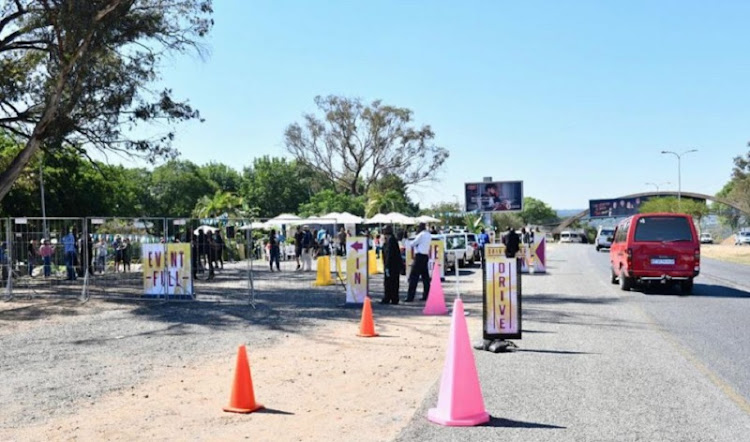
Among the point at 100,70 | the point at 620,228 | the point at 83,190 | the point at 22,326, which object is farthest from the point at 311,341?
the point at 83,190

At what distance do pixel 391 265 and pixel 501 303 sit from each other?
271 inches

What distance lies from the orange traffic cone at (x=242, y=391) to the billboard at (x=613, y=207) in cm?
11928

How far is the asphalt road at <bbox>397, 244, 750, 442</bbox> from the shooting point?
245 inches

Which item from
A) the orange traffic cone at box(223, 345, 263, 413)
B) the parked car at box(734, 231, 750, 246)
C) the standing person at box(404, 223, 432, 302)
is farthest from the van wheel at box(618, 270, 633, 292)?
the parked car at box(734, 231, 750, 246)

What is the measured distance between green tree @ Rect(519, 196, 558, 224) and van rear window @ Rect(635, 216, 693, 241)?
12646 cm

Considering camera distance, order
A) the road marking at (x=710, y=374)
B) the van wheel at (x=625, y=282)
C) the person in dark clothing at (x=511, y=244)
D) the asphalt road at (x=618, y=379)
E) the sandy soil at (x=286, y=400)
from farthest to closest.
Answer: the person in dark clothing at (x=511, y=244), the van wheel at (x=625, y=282), the road marking at (x=710, y=374), the sandy soil at (x=286, y=400), the asphalt road at (x=618, y=379)

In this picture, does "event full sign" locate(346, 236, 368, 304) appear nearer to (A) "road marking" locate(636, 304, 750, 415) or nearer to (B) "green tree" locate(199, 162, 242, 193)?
(A) "road marking" locate(636, 304, 750, 415)

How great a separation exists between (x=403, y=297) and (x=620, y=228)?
6.78 metres

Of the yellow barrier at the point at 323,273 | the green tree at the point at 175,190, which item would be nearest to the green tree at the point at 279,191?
the green tree at the point at 175,190

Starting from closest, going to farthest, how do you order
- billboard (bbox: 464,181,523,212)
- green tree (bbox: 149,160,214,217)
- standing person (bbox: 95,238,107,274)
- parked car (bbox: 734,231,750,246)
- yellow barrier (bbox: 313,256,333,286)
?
standing person (bbox: 95,238,107,274)
yellow barrier (bbox: 313,256,333,286)
billboard (bbox: 464,181,523,212)
parked car (bbox: 734,231,750,246)
green tree (bbox: 149,160,214,217)

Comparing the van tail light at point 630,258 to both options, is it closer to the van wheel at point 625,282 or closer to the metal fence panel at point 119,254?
the van wheel at point 625,282

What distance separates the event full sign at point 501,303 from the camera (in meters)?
10.2

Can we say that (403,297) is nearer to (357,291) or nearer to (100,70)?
(357,291)

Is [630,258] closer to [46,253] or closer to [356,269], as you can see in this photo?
[356,269]
